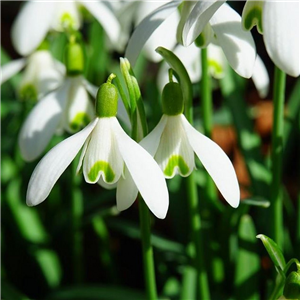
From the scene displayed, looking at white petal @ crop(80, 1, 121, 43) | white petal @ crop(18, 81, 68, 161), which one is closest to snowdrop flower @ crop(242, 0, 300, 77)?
white petal @ crop(18, 81, 68, 161)

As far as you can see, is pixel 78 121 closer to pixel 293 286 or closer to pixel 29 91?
pixel 29 91

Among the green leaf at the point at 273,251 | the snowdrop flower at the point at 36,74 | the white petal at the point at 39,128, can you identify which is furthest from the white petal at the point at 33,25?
the green leaf at the point at 273,251

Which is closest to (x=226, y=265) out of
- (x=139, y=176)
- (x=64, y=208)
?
(x=64, y=208)

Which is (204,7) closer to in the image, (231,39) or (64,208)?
(231,39)

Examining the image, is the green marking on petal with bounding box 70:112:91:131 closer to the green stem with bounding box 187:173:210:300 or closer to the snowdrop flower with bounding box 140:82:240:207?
the green stem with bounding box 187:173:210:300

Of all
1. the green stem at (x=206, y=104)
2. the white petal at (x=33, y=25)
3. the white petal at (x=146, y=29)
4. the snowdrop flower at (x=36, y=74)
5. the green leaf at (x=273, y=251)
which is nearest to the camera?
the green leaf at (x=273, y=251)

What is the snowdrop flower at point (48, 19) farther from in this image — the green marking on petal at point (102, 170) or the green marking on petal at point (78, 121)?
the green marking on petal at point (102, 170)

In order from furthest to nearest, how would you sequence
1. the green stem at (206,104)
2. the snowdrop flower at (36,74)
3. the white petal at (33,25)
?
1. the snowdrop flower at (36,74)
2. the white petal at (33,25)
3. the green stem at (206,104)
